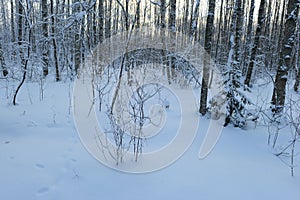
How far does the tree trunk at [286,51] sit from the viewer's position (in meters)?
4.33

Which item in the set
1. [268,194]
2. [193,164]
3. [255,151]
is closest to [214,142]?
[255,151]

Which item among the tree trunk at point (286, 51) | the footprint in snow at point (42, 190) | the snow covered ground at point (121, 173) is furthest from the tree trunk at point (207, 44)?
the footprint in snow at point (42, 190)

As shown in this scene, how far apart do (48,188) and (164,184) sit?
1221 mm

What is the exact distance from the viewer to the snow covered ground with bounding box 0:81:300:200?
2248 millimetres

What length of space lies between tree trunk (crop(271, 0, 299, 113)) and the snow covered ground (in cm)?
138

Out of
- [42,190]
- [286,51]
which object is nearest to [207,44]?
[286,51]

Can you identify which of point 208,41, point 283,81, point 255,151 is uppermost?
point 208,41

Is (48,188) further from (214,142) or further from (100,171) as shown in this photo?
(214,142)

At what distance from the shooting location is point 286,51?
4480 millimetres

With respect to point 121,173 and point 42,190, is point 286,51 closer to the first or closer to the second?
point 121,173

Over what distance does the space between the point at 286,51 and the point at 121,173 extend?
414 cm

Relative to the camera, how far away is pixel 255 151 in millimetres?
3369

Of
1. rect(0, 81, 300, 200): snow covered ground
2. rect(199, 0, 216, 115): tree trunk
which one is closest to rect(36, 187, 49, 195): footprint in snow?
rect(0, 81, 300, 200): snow covered ground

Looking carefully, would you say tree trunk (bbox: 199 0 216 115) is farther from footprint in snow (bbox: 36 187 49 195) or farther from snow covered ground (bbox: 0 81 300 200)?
footprint in snow (bbox: 36 187 49 195)
